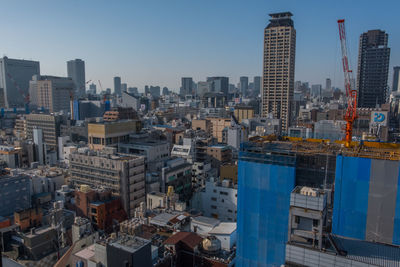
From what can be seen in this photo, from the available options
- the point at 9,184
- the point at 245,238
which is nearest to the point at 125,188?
the point at 9,184

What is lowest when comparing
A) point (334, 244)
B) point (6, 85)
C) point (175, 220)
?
point (175, 220)

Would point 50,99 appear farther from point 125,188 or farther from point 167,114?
point 125,188

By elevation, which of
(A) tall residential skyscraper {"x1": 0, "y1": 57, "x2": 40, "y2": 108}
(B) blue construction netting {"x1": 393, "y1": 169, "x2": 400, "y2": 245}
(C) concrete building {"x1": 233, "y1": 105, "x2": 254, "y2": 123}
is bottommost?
(B) blue construction netting {"x1": 393, "y1": 169, "x2": 400, "y2": 245}

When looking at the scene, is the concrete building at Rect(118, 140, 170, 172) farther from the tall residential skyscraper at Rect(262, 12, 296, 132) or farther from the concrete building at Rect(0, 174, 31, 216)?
the tall residential skyscraper at Rect(262, 12, 296, 132)

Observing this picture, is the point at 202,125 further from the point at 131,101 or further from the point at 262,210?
the point at 131,101

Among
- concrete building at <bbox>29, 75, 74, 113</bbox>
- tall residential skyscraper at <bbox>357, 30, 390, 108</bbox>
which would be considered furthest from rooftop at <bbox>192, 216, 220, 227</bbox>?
concrete building at <bbox>29, 75, 74, 113</bbox>

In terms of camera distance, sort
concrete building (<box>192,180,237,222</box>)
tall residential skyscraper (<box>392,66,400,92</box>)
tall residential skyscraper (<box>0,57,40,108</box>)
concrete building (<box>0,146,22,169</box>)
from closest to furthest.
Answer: concrete building (<box>192,180,237,222</box>)
concrete building (<box>0,146,22,169</box>)
tall residential skyscraper (<box>0,57,40,108</box>)
tall residential skyscraper (<box>392,66,400,92</box>)
